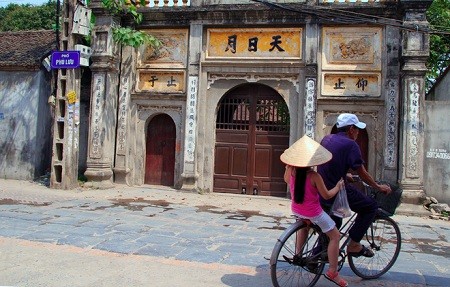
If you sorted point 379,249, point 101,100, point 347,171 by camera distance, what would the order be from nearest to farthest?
point 347,171, point 379,249, point 101,100

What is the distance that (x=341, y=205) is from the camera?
4.43 m

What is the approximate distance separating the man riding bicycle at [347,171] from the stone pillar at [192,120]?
7736mm

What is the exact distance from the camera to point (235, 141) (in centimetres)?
1230

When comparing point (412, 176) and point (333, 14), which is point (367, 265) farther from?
point (333, 14)

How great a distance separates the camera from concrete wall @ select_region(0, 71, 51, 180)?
523 inches

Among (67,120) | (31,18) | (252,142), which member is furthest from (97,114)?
(31,18)

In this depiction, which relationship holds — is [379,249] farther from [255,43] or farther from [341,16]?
[255,43]

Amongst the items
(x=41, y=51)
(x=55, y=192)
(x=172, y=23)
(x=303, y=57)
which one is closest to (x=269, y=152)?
(x=303, y=57)

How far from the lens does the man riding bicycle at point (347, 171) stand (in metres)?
Result: 4.48

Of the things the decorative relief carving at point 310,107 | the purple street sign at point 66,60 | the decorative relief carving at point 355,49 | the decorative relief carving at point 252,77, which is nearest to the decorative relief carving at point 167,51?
the decorative relief carving at point 252,77

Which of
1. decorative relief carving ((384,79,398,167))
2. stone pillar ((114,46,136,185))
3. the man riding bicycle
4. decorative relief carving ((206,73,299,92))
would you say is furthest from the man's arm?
stone pillar ((114,46,136,185))

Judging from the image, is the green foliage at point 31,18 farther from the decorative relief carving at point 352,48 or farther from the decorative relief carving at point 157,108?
the decorative relief carving at point 352,48

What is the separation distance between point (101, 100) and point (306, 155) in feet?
30.7

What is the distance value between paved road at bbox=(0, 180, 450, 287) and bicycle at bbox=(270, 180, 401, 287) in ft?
0.89
